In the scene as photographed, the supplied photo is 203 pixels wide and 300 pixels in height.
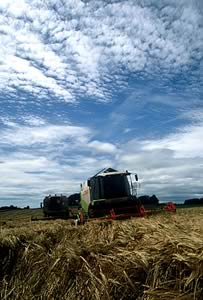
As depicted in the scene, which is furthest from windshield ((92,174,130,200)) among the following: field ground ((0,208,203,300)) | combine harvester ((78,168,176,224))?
field ground ((0,208,203,300))

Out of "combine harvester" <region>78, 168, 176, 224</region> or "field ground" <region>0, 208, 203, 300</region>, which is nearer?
"field ground" <region>0, 208, 203, 300</region>

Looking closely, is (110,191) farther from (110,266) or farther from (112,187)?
(110,266)

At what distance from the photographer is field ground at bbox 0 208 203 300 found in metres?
4.52

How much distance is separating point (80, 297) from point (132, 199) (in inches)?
871

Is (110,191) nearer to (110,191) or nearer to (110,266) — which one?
(110,191)

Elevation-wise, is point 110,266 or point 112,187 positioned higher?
point 112,187

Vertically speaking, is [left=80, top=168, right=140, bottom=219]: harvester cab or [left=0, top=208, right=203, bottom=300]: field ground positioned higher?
[left=80, top=168, right=140, bottom=219]: harvester cab

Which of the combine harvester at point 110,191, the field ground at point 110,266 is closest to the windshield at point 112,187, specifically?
the combine harvester at point 110,191

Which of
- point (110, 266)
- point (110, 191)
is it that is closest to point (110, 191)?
point (110, 191)

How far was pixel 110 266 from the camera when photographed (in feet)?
18.0

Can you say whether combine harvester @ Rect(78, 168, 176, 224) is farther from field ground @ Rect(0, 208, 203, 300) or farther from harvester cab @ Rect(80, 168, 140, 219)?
field ground @ Rect(0, 208, 203, 300)

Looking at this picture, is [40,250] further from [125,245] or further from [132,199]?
[132,199]

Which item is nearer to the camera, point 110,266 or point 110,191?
point 110,266

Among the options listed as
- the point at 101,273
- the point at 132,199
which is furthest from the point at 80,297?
the point at 132,199
